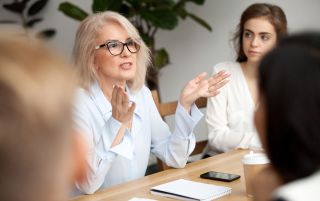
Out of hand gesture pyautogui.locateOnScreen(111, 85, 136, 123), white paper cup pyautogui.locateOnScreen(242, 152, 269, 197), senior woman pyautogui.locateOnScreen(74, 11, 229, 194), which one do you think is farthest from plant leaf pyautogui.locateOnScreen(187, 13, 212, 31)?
white paper cup pyautogui.locateOnScreen(242, 152, 269, 197)

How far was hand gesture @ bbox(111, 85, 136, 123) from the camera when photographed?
5.58 feet

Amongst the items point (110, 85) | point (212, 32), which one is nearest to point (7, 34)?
point (110, 85)

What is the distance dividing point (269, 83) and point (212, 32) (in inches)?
137

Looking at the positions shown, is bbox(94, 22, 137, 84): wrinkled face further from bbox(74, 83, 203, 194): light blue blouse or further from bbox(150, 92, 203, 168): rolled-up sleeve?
bbox(150, 92, 203, 168): rolled-up sleeve

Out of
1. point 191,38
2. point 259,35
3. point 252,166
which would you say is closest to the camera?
point 252,166

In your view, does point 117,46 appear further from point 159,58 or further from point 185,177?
point 159,58

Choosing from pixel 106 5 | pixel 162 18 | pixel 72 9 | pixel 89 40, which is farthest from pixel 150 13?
pixel 89 40

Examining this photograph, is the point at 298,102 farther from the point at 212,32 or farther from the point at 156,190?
the point at 212,32

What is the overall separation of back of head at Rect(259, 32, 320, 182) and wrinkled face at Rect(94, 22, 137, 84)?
4.63ft

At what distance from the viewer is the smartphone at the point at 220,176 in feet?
5.67

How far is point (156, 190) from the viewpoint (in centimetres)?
163

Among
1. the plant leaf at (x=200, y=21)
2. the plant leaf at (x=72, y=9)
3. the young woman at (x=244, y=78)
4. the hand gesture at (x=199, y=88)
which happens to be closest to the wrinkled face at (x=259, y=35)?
the young woman at (x=244, y=78)

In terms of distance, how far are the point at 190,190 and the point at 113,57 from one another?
0.73 m

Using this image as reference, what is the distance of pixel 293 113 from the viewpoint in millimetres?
Answer: 671
